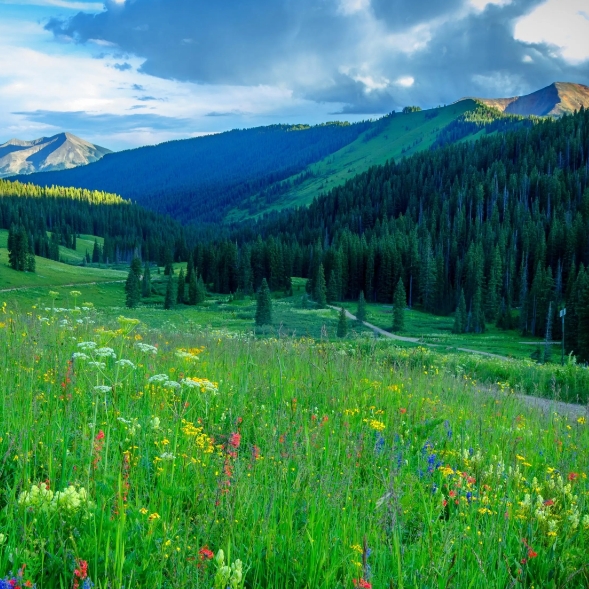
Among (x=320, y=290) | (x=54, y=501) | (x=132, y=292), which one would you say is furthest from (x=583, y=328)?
(x=132, y=292)

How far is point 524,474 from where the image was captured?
17.0ft

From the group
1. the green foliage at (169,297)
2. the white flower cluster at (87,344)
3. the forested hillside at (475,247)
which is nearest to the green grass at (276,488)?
the white flower cluster at (87,344)

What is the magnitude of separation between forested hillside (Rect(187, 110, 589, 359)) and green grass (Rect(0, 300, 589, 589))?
58.2 meters

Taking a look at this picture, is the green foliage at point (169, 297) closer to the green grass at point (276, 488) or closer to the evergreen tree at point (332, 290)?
the evergreen tree at point (332, 290)

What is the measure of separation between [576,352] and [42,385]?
2548 inches

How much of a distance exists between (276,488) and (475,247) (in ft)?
382

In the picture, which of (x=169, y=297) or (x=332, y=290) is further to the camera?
(x=332, y=290)

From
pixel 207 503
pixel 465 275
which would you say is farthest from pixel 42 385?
pixel 465 275

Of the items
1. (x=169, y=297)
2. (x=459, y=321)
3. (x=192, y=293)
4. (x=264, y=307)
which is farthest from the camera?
(x=192, y=293)

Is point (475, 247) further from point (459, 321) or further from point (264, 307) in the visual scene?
point (264, 307)

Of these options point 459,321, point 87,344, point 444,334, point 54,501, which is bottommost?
point 444,334

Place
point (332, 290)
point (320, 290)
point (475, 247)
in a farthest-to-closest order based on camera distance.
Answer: point (475, 247), point (332, 290), point (320, 290)

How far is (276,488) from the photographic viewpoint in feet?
12.9

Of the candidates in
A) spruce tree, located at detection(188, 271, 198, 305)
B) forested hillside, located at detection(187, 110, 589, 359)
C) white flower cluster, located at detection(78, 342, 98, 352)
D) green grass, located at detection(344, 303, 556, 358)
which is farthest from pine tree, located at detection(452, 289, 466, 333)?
white flower cluster, located at detection(78, 342, 98, 352)
